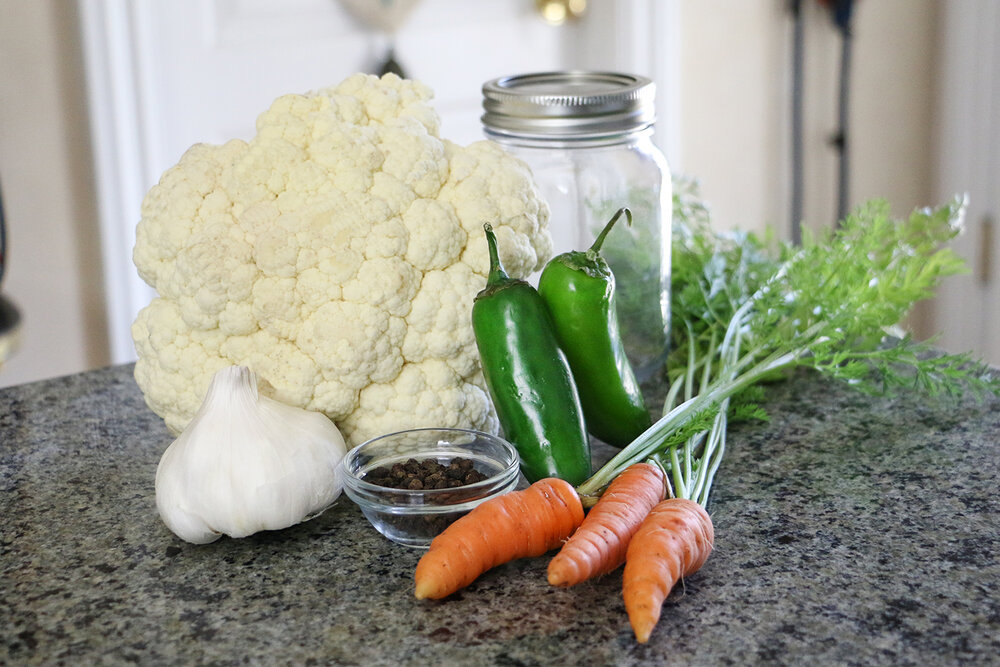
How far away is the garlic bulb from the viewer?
2.74 ft

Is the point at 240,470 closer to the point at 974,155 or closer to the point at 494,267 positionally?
the point at 494,267

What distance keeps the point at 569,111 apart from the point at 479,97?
1499 millimetres

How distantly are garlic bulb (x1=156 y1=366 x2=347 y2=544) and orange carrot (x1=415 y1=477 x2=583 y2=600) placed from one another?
0.13 m

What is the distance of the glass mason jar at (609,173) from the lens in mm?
1091

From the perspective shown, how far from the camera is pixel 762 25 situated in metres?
2.57

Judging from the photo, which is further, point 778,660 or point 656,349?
point 656,349

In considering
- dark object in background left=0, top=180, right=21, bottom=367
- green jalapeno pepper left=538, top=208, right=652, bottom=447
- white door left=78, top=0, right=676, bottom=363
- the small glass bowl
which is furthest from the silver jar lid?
white door left=78, top=0, right=676, bottom=363

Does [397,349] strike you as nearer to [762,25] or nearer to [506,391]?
[506,391]

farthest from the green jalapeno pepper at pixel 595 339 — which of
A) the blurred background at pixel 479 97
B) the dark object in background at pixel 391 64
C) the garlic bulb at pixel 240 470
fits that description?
the dark object in background at pixel 391 64

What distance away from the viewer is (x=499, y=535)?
80 centimetres

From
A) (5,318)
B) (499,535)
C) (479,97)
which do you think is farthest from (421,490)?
(479,97)

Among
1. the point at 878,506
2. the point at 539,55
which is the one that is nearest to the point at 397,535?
the point at 878,506

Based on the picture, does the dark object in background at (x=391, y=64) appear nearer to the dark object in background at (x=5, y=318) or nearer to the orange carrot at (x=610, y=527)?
the dark object in background at (x=5, y=318)

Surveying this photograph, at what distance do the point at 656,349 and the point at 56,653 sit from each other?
0.73m
